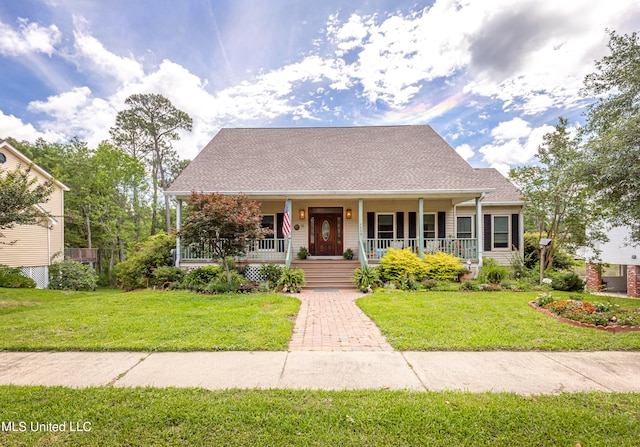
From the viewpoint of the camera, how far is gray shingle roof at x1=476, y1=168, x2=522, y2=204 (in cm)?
1424

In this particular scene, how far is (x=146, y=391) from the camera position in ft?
9.87

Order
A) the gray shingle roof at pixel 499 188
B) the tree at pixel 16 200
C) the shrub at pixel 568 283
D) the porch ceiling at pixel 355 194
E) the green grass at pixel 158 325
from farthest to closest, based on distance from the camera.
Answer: the gray shingle roof at pixel 499 188
the porch ceiling at pixel 355 194
the shrub at pixel 568 283
the tree at pixel 16 200
the green grass at pixel 158 325

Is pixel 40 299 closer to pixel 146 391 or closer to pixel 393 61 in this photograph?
pixel 146 391

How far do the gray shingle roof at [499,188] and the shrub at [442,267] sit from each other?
5.28 metres

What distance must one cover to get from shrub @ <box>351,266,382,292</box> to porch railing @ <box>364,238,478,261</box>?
5.54 ft

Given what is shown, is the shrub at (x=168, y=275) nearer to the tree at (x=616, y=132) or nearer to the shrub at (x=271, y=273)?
the shrub at (x=271, y=273)

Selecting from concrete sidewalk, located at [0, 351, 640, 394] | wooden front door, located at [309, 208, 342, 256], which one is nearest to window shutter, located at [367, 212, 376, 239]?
wooden front door, located at [309, 208, 342, 256]

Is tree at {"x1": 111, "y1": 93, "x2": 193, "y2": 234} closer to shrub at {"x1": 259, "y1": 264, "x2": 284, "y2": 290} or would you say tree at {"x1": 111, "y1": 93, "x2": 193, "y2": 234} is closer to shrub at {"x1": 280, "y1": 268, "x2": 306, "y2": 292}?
shrub at {"x1": 259, "y1": 264, "x2": 284, "y2": 290}

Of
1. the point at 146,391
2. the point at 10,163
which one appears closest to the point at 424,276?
the point at 146,391

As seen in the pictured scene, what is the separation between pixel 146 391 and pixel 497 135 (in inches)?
822

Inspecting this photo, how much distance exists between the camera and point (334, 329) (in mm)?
5434

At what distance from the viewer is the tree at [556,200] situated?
10.5 meters

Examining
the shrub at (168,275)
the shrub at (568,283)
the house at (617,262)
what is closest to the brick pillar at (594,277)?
the house at (617,262)

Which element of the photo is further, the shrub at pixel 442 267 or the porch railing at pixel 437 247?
the porch railing at pixel 437 247
